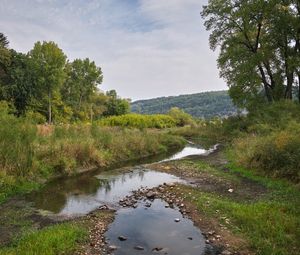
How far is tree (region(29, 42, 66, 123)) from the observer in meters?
60.6

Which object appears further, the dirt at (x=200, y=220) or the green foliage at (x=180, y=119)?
the green foliage at (x=180, y=119)

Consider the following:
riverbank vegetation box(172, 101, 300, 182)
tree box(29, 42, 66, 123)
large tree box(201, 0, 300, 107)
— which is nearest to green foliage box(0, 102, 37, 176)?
riverbank vegetation box(172, 101, 300, 182)

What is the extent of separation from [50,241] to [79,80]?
2764 inches

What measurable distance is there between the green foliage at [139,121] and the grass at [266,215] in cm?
3914

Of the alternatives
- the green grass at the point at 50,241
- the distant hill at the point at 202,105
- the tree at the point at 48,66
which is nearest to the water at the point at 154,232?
the green grass at the point at 50,241

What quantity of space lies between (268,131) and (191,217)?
14.9 meters

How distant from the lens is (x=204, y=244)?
935cm

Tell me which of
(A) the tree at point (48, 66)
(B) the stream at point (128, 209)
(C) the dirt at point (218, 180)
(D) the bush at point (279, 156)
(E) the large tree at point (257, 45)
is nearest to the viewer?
(B) the stream at point (128, 209)

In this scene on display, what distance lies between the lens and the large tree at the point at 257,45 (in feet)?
103

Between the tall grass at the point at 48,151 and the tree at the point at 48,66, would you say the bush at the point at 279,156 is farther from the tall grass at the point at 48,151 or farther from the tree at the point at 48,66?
the tree at the point at 48,66

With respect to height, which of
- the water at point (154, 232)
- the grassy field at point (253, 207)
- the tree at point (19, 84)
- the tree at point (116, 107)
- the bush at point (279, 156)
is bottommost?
the water at point (154, 232)

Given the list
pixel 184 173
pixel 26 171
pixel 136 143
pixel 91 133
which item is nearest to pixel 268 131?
pixel 184 173

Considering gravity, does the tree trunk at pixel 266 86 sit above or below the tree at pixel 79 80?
below

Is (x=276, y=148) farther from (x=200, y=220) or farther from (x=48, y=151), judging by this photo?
(x=48, y=151)
